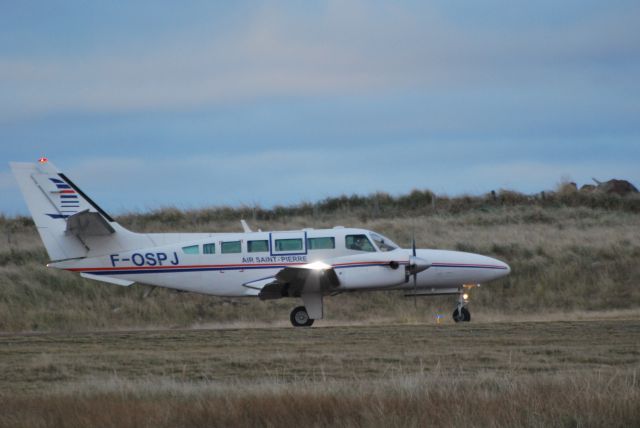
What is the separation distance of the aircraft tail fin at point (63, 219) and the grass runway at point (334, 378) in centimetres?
518

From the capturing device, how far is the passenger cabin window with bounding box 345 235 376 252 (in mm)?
27922

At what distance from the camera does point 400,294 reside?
34.9 m

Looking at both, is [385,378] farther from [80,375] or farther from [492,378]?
[80,375]

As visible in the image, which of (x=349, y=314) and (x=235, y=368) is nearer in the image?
(x=235, y=368)

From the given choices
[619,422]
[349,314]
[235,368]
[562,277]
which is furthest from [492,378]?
[562,277]

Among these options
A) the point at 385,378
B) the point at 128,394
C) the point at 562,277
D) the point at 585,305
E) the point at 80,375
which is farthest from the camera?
the point at 562,277

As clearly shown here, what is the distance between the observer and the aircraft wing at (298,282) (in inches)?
1067

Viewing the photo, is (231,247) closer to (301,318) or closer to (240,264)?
(240,264)

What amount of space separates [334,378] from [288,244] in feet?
42.9

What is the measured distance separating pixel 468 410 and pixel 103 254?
18066 mm

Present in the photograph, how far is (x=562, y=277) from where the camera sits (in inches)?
1414

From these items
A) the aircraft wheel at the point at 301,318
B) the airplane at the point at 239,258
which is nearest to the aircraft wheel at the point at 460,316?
the airplane at the point at 239,258

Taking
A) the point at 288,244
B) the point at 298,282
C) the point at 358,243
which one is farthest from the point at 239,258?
the point at 358,243

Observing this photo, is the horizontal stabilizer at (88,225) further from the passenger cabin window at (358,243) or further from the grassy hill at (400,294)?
the passenger cabin window at (358,243)
